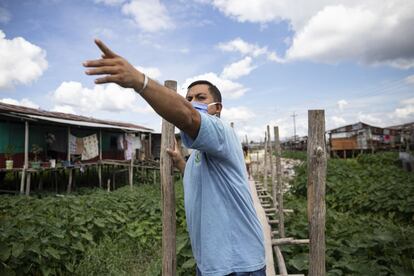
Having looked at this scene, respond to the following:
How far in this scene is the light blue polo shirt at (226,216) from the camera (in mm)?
1682

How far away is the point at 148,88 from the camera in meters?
1.34

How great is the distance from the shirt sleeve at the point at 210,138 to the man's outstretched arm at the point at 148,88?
33 millimetres

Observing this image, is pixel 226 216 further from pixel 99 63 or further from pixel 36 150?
pixel 36 150

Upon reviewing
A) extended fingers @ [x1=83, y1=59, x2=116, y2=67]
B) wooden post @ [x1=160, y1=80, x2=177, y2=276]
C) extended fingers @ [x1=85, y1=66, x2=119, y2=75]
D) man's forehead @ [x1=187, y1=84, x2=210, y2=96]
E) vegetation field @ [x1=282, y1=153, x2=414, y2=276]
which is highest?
man's forehead @ [x1=187, y1=84, x2=210, y2=96]

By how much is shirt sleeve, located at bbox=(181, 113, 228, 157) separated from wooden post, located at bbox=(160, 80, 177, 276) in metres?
0.95

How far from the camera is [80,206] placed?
6637 mm

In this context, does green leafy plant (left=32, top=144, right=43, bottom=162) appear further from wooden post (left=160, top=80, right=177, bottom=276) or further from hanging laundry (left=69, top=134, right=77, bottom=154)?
wooden post (left=160, top=80, right=177, bottom=276)

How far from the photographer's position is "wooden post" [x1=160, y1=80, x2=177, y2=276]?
2396 mm

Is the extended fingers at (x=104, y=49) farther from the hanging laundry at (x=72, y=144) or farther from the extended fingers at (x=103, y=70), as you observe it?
the hanging laundry at (x=72, y=144)

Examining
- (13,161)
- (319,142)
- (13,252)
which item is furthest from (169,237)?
(13,161)

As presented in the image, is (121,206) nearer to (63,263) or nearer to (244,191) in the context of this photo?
(63,263)

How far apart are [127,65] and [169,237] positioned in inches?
61.1

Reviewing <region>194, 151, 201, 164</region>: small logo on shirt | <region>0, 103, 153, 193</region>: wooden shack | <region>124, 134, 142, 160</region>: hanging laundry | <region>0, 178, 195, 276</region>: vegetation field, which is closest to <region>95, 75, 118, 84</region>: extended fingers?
<region>194, 151, 201, 164</region>: small logo on shirt

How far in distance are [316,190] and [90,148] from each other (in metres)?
14.3
